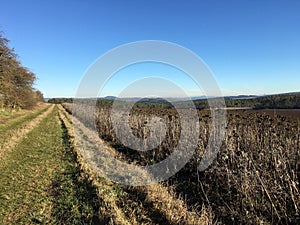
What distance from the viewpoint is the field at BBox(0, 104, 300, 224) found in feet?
15.7

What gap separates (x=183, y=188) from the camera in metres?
6.71

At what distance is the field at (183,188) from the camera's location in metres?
4.80

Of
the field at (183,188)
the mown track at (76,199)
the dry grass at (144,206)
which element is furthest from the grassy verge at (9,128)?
the dry grass at (144,206)

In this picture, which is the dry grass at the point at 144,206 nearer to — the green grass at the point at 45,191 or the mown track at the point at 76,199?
the mown track at the point at 76,199

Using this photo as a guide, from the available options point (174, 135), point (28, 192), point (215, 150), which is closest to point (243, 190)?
point (215, 150)

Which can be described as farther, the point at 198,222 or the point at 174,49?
the point at 174,49

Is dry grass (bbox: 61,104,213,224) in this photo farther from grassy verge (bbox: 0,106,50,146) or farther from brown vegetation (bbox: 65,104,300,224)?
grassy verge (bbox: 0,106,50,146)

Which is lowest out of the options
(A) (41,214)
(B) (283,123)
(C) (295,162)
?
(A) (41,214)

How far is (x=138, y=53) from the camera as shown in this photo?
1148cm

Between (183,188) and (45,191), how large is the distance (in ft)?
12.2

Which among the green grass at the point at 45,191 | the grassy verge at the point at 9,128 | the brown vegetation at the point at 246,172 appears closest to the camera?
the brown vegetation at the point at 246,172

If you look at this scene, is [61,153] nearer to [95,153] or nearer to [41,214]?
[95,153]

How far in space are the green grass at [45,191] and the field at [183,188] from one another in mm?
20

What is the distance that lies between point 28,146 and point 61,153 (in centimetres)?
277
